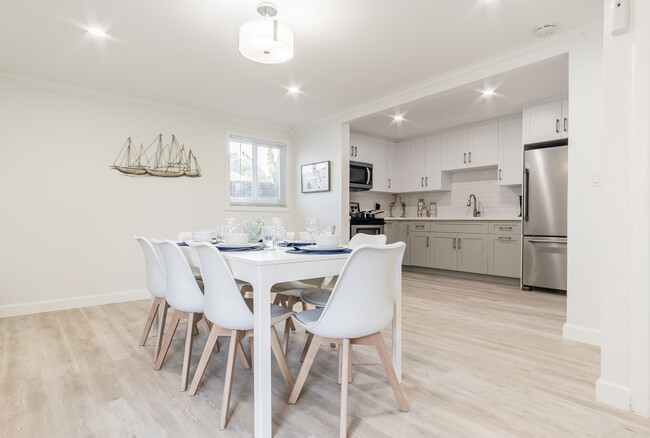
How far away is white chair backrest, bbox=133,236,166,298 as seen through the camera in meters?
2.24

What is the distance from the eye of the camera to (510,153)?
498 cm

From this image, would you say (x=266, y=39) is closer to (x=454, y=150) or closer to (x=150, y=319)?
(x=150, y=319)

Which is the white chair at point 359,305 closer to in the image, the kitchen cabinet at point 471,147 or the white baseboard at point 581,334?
the white baseboard at point 581,334

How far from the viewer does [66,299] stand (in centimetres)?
370

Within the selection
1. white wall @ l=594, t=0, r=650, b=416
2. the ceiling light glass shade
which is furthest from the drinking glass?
white wall @ l=594, t=0, r=650, b=416

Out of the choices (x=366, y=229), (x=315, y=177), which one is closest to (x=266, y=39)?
(x=315, y=177)

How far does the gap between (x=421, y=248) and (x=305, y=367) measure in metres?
4.45

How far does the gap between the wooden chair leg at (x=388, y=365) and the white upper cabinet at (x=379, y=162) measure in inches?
182

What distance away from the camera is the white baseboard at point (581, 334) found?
256 centimetres

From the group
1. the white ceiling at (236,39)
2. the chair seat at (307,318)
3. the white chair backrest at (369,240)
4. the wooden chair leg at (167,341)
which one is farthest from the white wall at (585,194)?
the wooden chair leg at (167,341)

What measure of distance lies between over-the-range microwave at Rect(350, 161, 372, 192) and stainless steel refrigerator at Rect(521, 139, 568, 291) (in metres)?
2.24

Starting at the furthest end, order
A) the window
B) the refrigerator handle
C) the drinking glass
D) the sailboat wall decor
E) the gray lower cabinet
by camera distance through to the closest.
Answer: the gray lower cabinet, the window, the refrigerator handle, the sailboat wall decor, the drinking glass

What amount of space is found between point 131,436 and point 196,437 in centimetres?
28

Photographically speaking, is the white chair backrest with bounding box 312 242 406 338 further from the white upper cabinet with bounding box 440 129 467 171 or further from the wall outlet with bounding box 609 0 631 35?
the white upper cabinet with bounding box 440 129 467 171
